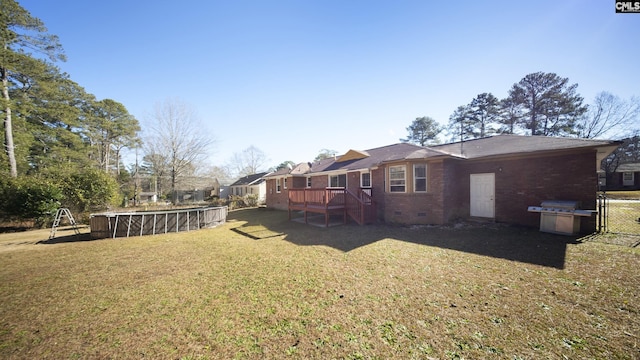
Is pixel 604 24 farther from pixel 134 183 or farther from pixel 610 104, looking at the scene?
pixel 134 183

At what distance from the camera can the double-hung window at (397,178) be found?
11252 millimetres

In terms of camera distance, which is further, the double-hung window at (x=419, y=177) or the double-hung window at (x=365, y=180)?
the double-hung window at (x=365, y=180)

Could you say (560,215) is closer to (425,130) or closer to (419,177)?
(419,177)

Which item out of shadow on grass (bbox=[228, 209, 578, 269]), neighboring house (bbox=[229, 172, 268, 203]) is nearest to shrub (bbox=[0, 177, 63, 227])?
shadow on grass (bbox=[228, 209, 578, 269])

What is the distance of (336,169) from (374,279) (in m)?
11.0

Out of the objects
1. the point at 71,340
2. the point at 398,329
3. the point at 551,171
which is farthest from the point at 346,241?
the point at 551,171

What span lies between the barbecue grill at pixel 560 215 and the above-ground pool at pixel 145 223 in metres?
15.7

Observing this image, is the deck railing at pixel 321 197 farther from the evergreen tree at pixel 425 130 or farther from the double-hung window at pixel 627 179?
the double-hung window at pixel 627 179

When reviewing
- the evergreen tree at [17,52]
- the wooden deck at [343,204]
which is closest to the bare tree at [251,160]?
the evergreen tree at [17,52]

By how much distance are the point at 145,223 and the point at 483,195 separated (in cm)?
1671

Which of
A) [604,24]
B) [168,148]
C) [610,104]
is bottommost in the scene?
[168,148]

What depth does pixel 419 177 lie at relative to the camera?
10.9 m

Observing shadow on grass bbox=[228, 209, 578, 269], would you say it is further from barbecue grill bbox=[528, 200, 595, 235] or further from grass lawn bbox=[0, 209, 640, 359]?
barbecue grill bbox=[528, 200, 595, 235]

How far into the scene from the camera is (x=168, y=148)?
25.5 metres
